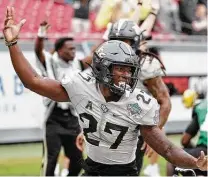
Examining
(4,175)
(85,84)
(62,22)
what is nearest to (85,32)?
(62,22)

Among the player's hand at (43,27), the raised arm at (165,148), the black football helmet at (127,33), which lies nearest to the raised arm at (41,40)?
the player's hand at (43,27)

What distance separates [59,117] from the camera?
25.8 feet

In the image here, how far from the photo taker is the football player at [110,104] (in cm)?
→ 466

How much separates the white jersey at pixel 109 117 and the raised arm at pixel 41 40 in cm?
274

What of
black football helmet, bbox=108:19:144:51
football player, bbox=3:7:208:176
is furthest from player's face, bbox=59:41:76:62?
football player, bbox=3:7:208:176

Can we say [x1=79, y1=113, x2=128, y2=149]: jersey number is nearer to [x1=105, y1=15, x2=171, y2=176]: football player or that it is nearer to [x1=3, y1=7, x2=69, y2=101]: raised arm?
[x1=3, y1=7, x2=69, y2=101]: raised arm

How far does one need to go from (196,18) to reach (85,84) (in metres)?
9.80

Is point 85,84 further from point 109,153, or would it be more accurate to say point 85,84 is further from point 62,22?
point 62,22

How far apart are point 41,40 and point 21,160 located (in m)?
2.53

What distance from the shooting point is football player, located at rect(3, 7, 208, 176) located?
466cm

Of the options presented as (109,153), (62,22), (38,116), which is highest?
(109,153)

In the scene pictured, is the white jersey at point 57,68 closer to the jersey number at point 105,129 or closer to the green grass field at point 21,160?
the green grass field at point 21,160

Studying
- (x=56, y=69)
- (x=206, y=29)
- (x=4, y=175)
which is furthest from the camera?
(x=206, y=29)

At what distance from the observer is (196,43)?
13.1 m
